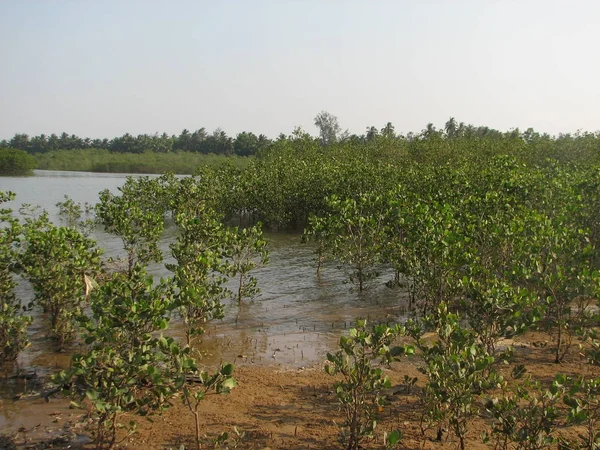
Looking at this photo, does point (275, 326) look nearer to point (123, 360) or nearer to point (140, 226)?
point (140, 226)

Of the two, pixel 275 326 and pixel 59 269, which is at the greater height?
pixel 59 269

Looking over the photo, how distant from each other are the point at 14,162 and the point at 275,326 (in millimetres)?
74341

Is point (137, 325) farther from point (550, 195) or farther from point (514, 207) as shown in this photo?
point (550, 195)

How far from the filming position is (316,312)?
12758 millimetres

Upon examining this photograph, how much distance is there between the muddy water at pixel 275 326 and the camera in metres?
8.17

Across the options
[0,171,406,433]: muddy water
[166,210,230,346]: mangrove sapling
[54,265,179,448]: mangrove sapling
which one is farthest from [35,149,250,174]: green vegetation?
[54,265,179,448]: mangrove sapling

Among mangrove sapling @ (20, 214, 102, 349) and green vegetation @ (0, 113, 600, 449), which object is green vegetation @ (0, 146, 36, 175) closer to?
green vegetation @ (0, 113, 600, 449)

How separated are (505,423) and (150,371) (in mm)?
3476

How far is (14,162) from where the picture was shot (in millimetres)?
73688

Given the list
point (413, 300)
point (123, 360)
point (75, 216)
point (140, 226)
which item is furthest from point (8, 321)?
point (75, 216)

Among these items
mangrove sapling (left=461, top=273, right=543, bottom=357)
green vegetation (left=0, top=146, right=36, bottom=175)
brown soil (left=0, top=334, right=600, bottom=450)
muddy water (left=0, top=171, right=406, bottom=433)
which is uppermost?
green vegetation (left=0, top=146, right=36, bottom=175)

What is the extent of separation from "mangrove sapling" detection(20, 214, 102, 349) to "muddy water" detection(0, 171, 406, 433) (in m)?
0.61

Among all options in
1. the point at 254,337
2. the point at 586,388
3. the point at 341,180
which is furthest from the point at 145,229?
the point at 341,180

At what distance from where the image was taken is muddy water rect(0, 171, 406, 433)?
26.8 feet
